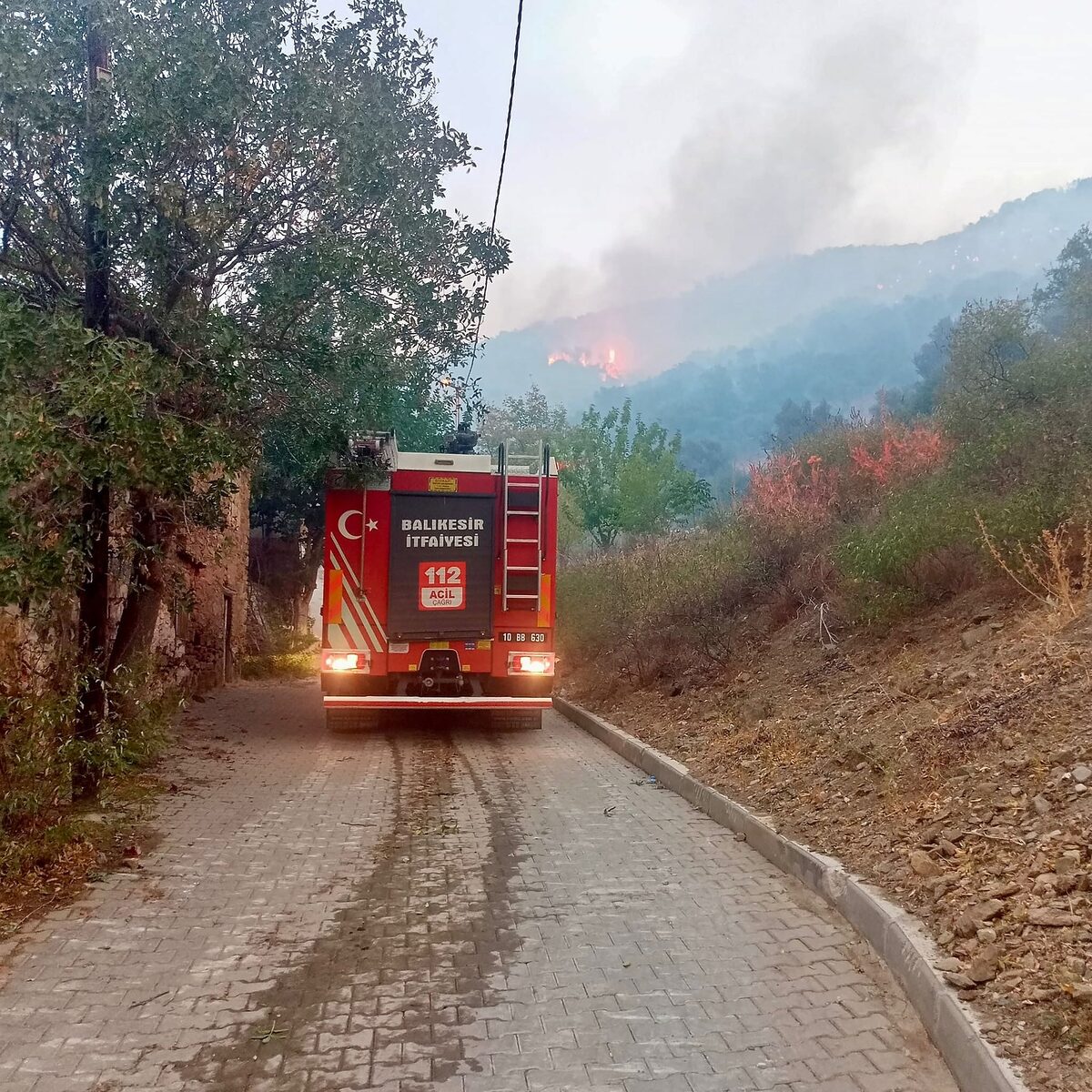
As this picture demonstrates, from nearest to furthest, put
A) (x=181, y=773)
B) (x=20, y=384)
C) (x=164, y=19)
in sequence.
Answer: (x=20, y=384)
(x=164, y=19)
(x=181, y=773)

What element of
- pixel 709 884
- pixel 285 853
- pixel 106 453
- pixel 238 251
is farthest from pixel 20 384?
pixel 709 884

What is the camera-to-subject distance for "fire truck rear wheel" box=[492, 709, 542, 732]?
1090cm

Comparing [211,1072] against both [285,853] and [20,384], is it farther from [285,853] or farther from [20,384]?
[20,384]

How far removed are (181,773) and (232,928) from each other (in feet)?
14.1

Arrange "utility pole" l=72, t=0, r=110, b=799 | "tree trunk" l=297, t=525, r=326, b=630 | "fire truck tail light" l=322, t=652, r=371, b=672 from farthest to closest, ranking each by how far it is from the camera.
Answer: "tree trunk" l=297, t=525, r=326, b=630 → "fire truck tail light" l=322, t=652, r=371, b=672 → "utility pole" l=72, t=0, r=110, b=799

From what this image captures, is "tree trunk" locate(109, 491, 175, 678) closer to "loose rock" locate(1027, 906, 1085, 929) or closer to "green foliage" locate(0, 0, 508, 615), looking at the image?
"green foliage" locate(0, 0, 508, 615)

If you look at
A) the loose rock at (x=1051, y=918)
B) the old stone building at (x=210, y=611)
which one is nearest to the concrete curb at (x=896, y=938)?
the loose rock at (x=1051, y=918)

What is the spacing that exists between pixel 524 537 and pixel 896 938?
697 centimetres

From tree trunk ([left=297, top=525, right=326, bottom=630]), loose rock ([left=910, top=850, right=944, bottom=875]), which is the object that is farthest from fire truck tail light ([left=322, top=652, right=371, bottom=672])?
tree trunk ([left=297, top=525, right=326, bottom=630])

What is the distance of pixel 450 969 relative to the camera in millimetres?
4047

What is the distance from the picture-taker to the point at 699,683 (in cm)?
1090

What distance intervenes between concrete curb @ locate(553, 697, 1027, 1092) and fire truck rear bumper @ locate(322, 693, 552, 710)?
3.52m

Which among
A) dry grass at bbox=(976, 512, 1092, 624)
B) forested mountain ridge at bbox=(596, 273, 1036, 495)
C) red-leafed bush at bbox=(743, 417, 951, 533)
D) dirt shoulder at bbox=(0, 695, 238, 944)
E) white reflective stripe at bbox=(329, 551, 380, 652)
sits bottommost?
dirt shoulder at bbox=(0, 695, 238, 944)

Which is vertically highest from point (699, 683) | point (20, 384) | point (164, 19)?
point (164, 19)
